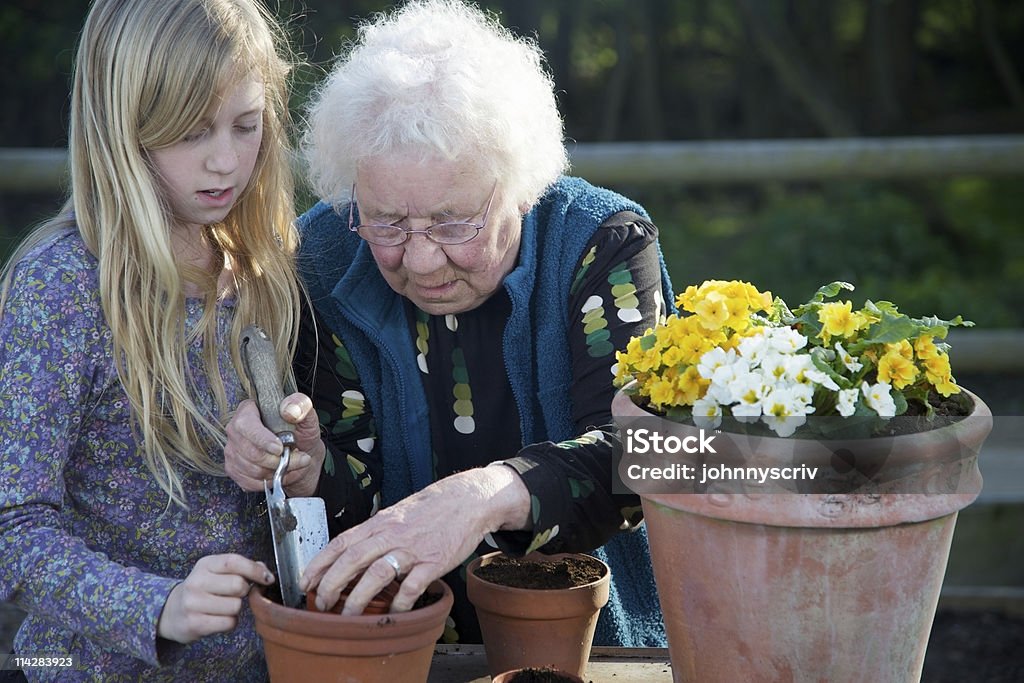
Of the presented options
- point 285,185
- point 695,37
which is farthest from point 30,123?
point 285,185

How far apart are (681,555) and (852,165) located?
116 inches

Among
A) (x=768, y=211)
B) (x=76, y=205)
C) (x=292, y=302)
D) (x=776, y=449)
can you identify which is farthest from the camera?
(x=768, y=211)

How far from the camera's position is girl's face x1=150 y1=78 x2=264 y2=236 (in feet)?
5.57

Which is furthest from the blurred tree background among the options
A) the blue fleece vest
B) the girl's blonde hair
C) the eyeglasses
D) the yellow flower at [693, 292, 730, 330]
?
the yellow flower at [693, 292, 730, 330]

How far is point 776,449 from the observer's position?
53.1 inches

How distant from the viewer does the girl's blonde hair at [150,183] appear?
1.64m

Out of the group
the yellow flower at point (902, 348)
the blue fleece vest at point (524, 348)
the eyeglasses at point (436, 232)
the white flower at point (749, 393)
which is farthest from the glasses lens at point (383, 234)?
the yellow flower at point (902, 348)

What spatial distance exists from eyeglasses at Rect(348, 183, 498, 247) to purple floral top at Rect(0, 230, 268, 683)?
10.5 inches

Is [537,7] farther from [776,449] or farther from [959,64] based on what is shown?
[776,449]

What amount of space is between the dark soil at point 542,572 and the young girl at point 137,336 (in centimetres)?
37

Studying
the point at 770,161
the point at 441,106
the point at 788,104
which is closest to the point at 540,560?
the point at 441,106

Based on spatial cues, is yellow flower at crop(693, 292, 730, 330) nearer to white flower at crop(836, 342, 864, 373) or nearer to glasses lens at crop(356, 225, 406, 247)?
white flower at crop(836, 342, 864, 373)

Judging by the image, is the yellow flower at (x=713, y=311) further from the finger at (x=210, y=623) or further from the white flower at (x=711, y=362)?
the finger at (x=210, y=623)

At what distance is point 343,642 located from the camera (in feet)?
4.27
